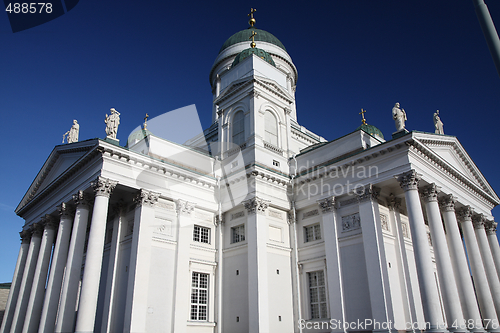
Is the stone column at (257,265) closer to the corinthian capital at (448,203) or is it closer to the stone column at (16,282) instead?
the corinthian capital at (448,203)

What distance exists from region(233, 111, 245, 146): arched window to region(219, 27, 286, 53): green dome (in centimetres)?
1161

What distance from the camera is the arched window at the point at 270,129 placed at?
79.3 ft

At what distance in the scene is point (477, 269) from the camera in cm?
2172

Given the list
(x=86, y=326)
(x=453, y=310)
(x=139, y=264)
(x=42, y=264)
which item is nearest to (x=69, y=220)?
(x=42, y=264)

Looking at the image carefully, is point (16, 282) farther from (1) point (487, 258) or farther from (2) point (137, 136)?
(1) point (487, 258)

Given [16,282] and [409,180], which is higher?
[409,180]

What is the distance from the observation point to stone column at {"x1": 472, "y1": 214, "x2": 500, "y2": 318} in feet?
72.3

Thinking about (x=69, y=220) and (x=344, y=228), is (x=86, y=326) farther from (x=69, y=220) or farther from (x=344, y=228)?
(x=344, y=228)

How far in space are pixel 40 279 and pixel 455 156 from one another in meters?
25.6

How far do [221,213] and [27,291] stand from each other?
1253 cm

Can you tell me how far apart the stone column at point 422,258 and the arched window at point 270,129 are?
899cm

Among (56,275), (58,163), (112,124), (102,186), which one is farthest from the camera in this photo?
(58,163)

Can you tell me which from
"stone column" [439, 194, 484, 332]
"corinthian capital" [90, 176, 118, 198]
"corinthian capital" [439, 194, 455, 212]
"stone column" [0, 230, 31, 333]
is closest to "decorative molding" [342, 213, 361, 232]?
"stone column" [439, 194, 484, 332]

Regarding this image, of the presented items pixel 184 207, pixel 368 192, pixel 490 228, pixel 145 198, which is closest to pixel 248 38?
pixel 184 207
